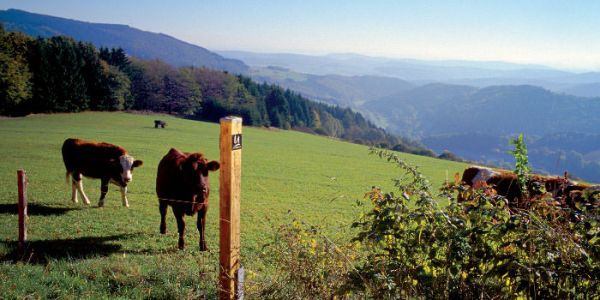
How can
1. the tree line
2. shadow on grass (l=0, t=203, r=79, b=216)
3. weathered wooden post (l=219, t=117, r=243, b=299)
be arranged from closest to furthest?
weathered wooden post (l=219, t=117, r=243, b=299) < shadow on grass (l=0, t=203, r=79, b=216) < the tree line

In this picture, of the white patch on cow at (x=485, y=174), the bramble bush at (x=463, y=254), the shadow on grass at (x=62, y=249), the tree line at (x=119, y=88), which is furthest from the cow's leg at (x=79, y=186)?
the tree line at (x=119, y=88)

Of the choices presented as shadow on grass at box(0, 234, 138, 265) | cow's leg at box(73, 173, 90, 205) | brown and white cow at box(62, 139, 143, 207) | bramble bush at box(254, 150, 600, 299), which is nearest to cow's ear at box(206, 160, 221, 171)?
shadow on grass at box(0, 234, 138, 265)

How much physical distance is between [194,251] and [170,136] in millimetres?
33044

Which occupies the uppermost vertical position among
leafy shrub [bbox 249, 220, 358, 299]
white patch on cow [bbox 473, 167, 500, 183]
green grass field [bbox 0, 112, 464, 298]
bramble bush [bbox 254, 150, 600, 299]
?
bramble bush [bbox 254, 150, 600, 299]

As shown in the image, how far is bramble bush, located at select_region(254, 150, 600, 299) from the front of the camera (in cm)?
286

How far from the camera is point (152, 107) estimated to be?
68062 mm

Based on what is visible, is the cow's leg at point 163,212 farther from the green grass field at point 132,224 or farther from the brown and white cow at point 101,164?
the brown and white cow at point 101,164

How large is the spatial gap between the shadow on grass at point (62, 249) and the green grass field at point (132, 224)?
0.06ft

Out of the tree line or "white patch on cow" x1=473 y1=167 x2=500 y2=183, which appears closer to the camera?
"white patch on cow" x1=473 y1=167 x2=500 y2=183

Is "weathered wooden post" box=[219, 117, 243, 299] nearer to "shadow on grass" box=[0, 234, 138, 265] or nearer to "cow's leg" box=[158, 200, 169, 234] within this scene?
"shadow on grass" box=[0, 234, 138, 265]

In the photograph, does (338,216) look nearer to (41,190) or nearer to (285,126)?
(41,190)

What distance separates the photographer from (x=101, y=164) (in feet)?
40.2

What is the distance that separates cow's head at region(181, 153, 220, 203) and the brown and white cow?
13.8 feet

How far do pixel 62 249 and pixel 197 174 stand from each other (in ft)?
9.17
